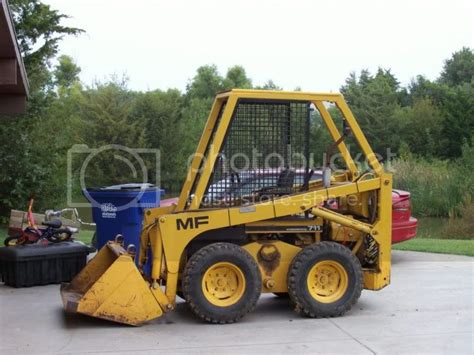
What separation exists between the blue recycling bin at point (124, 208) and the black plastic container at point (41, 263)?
738mm

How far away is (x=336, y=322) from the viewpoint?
6836mm

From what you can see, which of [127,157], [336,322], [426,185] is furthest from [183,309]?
[127,157]

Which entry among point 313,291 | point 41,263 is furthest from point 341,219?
point 41,263

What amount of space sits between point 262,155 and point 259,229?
0.84m

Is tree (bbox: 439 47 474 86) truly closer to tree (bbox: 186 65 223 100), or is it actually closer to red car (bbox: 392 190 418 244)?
tree (bbox: 186 65 223 100)

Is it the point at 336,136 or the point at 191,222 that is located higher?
the point at 336,136

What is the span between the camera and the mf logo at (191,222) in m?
6.79

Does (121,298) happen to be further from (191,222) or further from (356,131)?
(356,131)

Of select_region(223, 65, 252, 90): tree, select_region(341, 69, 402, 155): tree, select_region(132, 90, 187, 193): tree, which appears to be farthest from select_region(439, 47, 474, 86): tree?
select_region(132, 90, 187, 193): tree

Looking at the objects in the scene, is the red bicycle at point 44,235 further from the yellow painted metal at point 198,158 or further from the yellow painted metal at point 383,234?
the yellow painted metal at point 383,234

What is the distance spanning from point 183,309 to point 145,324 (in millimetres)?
857

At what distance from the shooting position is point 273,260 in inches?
281

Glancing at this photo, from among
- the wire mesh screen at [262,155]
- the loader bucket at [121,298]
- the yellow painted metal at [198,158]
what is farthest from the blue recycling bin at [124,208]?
the loader bucket at [121,298]

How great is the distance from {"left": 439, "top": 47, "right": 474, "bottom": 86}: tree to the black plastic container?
201 feet
